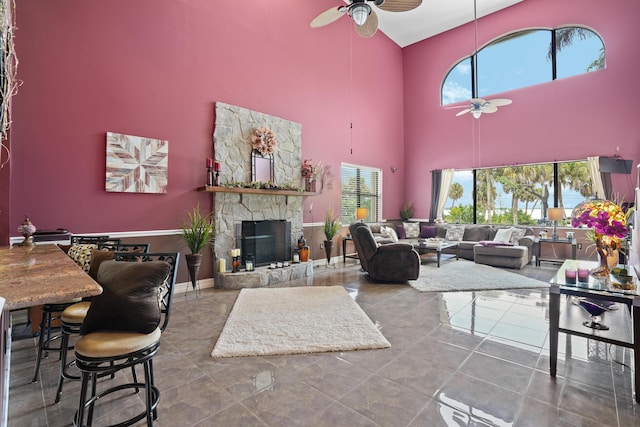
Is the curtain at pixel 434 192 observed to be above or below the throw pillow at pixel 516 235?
above

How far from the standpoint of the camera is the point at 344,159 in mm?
7383

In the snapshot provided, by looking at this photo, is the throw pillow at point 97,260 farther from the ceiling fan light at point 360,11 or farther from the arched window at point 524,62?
the arched window at point 524,62

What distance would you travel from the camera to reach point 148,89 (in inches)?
169

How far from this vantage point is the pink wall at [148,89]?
3.49 metres

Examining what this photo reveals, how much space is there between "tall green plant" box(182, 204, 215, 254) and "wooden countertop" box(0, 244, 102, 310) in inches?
108

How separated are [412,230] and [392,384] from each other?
21.4ft

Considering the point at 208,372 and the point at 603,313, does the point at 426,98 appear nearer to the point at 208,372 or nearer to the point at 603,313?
the point at 603,313

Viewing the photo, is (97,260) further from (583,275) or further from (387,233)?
(387,233)

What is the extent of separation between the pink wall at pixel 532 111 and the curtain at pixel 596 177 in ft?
0.73

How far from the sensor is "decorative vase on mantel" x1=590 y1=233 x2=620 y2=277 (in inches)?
102

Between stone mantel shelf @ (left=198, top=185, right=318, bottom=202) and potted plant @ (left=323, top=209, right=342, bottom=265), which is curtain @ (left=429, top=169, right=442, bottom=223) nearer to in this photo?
potted plant @ (left=323, top=209, right=342, bottom=265)

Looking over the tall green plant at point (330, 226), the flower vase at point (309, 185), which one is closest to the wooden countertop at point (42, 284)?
the flower vase at point (309, 185)

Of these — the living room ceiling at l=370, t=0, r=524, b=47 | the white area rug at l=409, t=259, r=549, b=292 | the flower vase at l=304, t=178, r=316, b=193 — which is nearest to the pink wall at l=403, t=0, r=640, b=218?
the living room ceiling at l=370, t=0, r=524, b=47

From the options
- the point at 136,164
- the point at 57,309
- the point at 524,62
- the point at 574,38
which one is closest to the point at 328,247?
the point at 136,164
